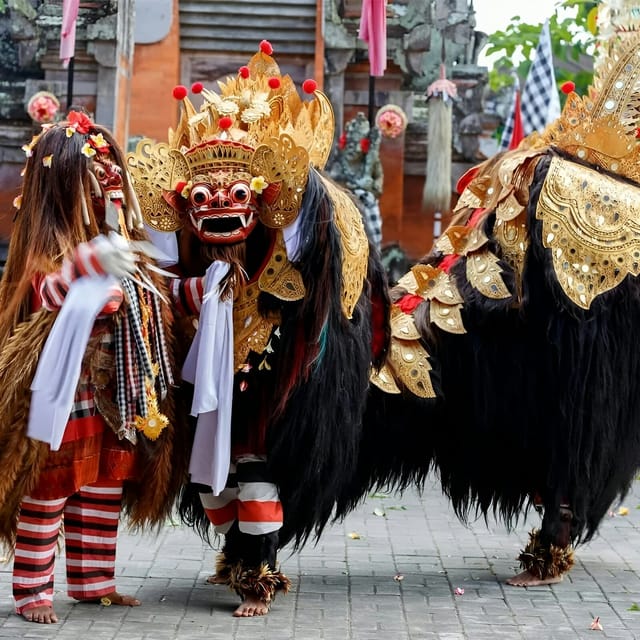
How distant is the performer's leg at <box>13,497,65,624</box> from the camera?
174 inches

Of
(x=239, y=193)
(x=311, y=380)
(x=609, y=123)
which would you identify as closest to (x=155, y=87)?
(x=609, y=123)

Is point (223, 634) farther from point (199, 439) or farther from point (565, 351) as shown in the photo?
point (565, 351)

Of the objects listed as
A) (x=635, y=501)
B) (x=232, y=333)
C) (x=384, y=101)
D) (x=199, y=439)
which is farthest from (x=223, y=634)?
(x=384, y=101)

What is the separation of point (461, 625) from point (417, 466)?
875mm

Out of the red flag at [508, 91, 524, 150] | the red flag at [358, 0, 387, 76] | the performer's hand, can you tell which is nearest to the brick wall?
the red flag at [358, 0, 387, 76]

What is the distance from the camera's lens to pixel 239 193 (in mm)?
4539

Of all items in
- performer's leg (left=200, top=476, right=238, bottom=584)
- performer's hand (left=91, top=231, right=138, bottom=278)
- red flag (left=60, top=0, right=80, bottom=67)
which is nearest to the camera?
performer's hand (left=91, top=231, right=138, bottom=278)

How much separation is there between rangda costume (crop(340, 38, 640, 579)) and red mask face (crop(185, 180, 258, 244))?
942 mm

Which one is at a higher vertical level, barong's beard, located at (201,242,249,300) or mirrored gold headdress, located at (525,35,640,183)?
mirrored gold headdress, located at (525,35,640,183)

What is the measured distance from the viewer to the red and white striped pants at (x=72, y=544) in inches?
174

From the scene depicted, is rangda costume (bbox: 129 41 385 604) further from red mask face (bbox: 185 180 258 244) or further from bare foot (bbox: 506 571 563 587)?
bare foot (bbox: 506 571 563 587)

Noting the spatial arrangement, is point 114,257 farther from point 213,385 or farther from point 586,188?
point 586,188

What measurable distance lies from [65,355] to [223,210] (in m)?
0.83

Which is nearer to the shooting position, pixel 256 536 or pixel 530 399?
pixel 256 536
